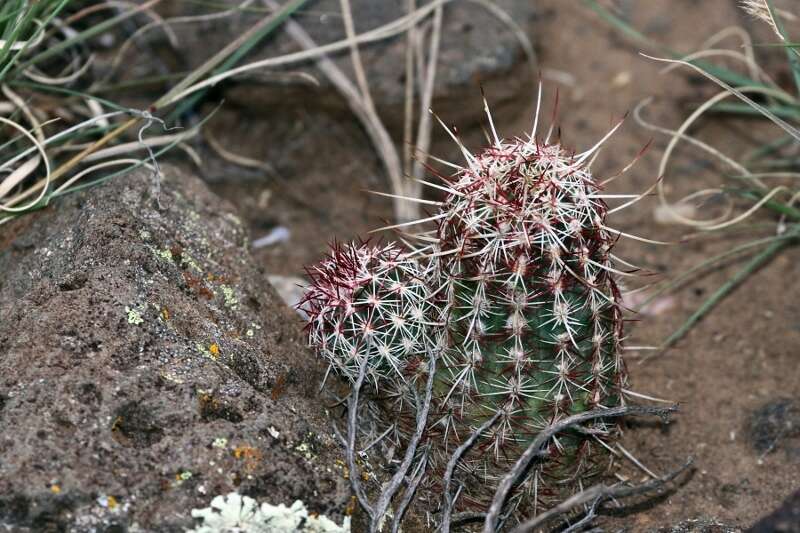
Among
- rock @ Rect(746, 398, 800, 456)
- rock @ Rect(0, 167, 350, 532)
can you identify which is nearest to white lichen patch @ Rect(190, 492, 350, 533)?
rock @ Rect(0, 167, 350, 532)

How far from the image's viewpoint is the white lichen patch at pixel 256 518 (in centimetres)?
222

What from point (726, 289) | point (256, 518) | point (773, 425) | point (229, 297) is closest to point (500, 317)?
point (256, 518)

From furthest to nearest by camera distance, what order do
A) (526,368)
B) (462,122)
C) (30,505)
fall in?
1. (462,122)
2. (526,368)
3. (30,505)

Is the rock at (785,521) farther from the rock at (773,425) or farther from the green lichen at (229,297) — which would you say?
the green lichen at (229,297)

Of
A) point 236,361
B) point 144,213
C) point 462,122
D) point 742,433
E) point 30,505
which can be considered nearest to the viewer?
point 30,505

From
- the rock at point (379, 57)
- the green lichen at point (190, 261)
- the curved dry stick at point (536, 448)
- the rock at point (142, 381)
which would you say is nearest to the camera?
the rock at point (142, 381)

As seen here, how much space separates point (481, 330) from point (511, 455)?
16.7 inches

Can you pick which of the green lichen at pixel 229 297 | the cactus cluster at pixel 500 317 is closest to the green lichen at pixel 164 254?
the green lichen at pixel 229 297

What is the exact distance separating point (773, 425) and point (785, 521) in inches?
52.3

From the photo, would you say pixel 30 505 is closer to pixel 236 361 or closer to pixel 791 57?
pixel 236 361

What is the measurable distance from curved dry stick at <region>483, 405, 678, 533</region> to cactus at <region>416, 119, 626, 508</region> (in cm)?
7

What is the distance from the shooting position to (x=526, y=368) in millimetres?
2533

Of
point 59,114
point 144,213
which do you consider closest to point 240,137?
point 59,114

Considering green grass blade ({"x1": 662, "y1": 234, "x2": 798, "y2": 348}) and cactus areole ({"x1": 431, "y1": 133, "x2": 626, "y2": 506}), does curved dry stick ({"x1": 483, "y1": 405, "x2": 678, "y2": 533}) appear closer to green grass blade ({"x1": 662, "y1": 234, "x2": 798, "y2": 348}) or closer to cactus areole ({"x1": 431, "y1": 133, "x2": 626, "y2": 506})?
cactus areole ({"x1": 431, "y1": 133, "x2": 626, "y2": 506})
